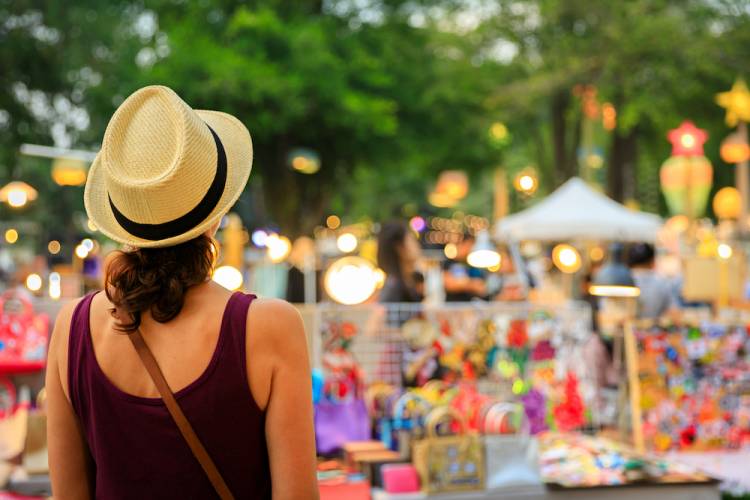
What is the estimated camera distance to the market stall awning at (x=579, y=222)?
47.0ft

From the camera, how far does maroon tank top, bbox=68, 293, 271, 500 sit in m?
1.99

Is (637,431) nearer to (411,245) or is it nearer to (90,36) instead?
(411,245)

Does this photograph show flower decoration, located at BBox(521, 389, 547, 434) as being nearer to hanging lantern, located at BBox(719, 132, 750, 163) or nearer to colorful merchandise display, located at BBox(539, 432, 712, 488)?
colorful merchandise display, located at BBox(539, 432, 712, 488)

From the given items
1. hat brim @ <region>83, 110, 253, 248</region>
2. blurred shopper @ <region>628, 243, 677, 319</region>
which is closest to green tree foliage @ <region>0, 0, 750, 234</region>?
blurred shopper @ <region>628, 243, 677, 319</region>

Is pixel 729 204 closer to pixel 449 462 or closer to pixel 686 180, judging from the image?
pixel 686 180

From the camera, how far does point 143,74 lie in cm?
1984

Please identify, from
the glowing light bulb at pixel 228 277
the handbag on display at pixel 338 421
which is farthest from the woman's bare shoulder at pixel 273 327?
the glowing light bulb at pixel 228 277

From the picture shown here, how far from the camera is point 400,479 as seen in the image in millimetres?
4965

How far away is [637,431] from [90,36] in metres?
17.8

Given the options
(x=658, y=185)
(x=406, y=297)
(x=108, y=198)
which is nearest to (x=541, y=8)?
(x=406, y=297)

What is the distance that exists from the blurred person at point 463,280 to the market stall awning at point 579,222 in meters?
4.52

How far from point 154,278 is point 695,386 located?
6.51 metres

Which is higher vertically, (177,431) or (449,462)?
(177,431)

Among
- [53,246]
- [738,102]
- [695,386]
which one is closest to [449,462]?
[695,386]
